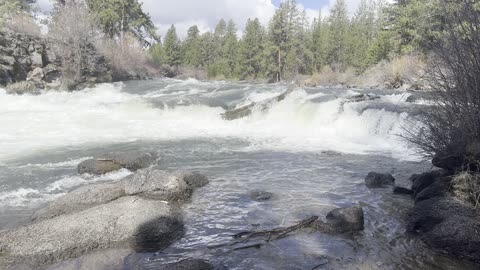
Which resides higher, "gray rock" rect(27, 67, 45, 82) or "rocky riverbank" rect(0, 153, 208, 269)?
"gray rock" rect(27, 67, 45, 82)

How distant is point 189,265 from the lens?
4.53m

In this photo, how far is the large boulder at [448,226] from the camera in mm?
5137

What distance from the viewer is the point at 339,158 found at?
11.4m

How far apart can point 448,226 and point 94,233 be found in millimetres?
4779

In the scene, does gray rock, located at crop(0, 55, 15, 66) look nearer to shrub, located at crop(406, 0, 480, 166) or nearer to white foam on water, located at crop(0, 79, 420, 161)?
white foam on water, located at crop(0, 79, 420, 161)

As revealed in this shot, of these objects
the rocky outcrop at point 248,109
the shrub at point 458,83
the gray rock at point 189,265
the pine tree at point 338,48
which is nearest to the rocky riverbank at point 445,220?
the shrub at point 458,83

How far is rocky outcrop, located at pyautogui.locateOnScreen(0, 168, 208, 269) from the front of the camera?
5.02 meters

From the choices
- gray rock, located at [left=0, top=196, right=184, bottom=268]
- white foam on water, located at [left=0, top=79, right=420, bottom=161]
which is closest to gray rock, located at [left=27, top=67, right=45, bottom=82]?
white foam on water, located at [left=0, top=79, right=420, bottom=161]

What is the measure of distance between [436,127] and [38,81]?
2520 centimetres

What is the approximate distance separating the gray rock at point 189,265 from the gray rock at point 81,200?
238 cm

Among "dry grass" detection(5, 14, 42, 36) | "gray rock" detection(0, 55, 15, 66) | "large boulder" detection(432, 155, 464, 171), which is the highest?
"dry grass" detection(5, 14, 42, 36)

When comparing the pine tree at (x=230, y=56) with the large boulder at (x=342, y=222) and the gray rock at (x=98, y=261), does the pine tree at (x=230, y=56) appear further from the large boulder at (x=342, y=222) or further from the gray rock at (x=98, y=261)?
the gray rock at (x=98, y=261)

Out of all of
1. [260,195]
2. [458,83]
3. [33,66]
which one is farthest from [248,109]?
[33,66]

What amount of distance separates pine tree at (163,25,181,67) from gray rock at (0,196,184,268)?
64525 millimetres
